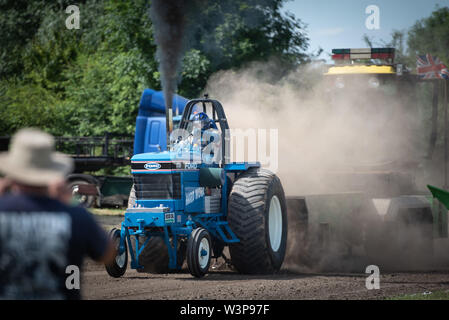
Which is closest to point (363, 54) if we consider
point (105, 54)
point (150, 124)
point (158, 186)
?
point (158, 186)

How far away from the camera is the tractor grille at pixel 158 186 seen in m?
8.33

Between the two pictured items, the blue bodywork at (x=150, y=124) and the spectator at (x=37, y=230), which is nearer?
the spectator at (x=37, y=230)

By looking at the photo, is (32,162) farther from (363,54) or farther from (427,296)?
(363,54)

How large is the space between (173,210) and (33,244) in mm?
4780

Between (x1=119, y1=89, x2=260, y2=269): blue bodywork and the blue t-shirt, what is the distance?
4.41 meters

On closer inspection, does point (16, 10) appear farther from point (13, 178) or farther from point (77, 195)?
point (13, 178)

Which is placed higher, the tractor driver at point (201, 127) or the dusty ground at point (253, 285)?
the tractor driver at point (201, 127)

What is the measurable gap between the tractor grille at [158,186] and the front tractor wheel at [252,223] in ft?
2.66

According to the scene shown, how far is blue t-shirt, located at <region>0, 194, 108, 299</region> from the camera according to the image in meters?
3.47

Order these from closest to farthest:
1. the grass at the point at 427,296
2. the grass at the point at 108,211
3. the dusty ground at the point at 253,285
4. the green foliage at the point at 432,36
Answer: the grass at the point at 427,296 → the dusty ground at the point at 253,285 → the grass at the point at 108,211 → the green foliage at the point at 432,36

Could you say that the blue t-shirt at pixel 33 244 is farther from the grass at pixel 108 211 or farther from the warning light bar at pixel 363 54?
the grass at pixel 108 211

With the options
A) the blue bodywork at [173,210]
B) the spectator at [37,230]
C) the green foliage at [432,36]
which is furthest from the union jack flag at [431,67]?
the green foliage at [432,36]

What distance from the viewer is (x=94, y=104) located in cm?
2642
